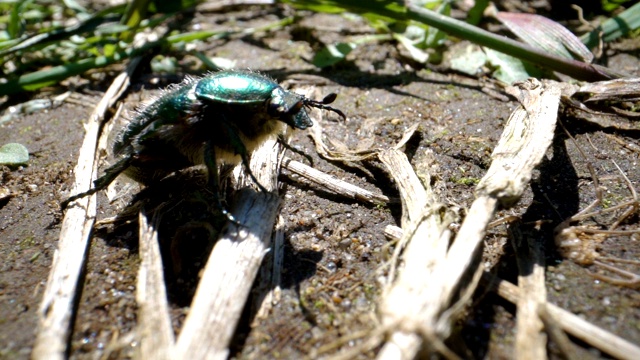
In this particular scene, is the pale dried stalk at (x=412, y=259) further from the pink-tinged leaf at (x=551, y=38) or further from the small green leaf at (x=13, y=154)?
the small green leaf at (x=13, y=154)

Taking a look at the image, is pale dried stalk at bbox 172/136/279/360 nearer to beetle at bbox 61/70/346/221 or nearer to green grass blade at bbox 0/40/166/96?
beetle at bbox 61/70/346/221

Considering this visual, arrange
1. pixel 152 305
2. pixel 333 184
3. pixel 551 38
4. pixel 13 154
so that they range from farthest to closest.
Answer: pixel 551 38 → pixel 13 154 → pixel 333 184 → pixel 152 305

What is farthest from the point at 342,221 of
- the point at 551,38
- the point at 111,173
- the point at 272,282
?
the point at 551,38

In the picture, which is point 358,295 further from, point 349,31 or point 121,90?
point 349,31

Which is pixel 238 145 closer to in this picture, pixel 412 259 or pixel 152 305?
pixel 152 305

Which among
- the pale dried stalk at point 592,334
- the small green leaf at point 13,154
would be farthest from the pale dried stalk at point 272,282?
the small green leaf at point 13,154

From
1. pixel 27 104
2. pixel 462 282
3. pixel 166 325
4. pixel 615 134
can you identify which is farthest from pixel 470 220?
pixel 27 104
